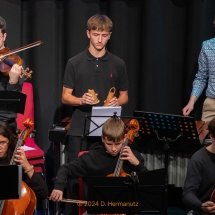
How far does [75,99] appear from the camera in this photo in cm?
562

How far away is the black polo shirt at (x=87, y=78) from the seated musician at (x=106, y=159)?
35.2 inches

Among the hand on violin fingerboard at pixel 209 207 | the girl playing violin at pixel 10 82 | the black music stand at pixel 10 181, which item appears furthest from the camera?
the girl playing violin at pixel 10 82

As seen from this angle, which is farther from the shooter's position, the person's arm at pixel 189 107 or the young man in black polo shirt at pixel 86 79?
the person's arm at pixel 189 107

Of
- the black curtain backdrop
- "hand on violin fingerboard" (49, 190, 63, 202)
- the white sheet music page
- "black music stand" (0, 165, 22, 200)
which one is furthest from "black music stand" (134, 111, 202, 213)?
"black music stand" (0, 165, 22, 200)

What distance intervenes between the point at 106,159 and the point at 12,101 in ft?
3.61

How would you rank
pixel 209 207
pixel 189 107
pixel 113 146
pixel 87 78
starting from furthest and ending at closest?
1. pixel 189 107
2. pixel 87 78
3. pixel 113 146
4. pixel 209 207

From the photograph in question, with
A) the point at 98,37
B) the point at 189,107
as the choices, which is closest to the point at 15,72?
the point at 98,37

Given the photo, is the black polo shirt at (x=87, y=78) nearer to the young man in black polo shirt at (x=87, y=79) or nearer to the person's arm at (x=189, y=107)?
the young man in black polo shirt at (x=87, y=79)

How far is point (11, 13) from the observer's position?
6555 millimetres

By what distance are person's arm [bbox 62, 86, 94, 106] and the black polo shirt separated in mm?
63

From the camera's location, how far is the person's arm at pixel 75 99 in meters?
5.34

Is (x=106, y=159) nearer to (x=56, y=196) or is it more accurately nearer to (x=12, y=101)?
(x=56, y=196)

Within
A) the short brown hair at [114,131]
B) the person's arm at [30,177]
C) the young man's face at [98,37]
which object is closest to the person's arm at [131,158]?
the short brown hair at [114,131]

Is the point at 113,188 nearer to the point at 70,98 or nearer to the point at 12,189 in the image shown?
the point at 12,189
